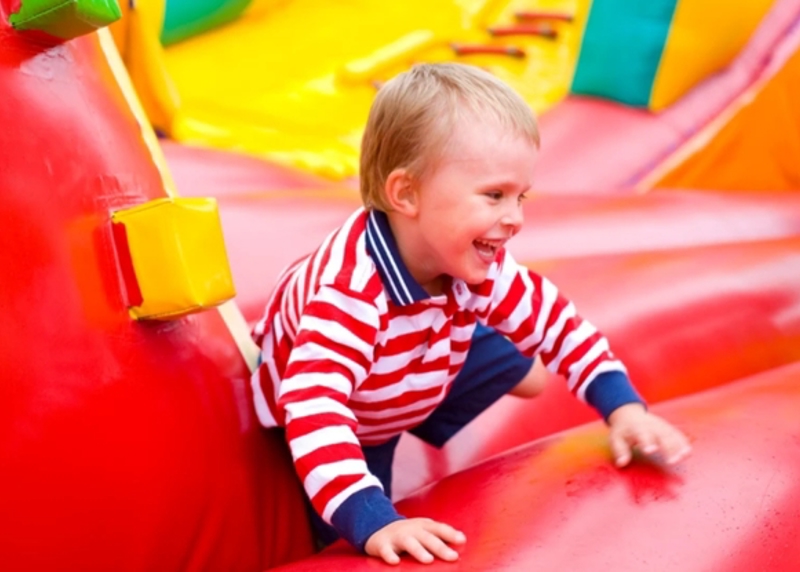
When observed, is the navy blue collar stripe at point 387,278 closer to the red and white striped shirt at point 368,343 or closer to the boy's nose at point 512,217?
the red and white striped shirt at point 368,343

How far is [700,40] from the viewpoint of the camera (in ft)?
6.81

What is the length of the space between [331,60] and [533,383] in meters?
1.28

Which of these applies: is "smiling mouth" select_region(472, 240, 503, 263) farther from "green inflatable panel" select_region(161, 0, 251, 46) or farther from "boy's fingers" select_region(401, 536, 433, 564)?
"green inflatable panel" select_region(161, 0, 251, 46)

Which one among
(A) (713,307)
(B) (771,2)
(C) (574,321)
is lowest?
(A) (713,307)

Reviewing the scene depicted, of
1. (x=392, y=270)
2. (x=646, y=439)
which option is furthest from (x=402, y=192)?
(x=646, y=439)

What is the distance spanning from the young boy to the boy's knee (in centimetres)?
11

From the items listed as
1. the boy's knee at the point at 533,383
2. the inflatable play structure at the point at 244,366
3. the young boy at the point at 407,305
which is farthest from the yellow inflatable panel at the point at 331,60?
the young boy at the point at 407,305

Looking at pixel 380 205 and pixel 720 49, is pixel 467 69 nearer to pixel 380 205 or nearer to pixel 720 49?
pixel 380 205

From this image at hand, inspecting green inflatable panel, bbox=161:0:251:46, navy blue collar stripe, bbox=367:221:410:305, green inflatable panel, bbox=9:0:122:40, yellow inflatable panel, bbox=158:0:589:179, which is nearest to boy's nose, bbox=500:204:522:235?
navy blue collar stripe, bbox=367:221:410:305

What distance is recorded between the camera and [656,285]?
1.37 metres

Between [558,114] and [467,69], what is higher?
[467,69]

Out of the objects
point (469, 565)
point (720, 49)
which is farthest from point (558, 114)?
point (469, 565)

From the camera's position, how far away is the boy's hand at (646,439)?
0.96 m

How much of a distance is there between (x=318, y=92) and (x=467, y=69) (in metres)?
1.26
